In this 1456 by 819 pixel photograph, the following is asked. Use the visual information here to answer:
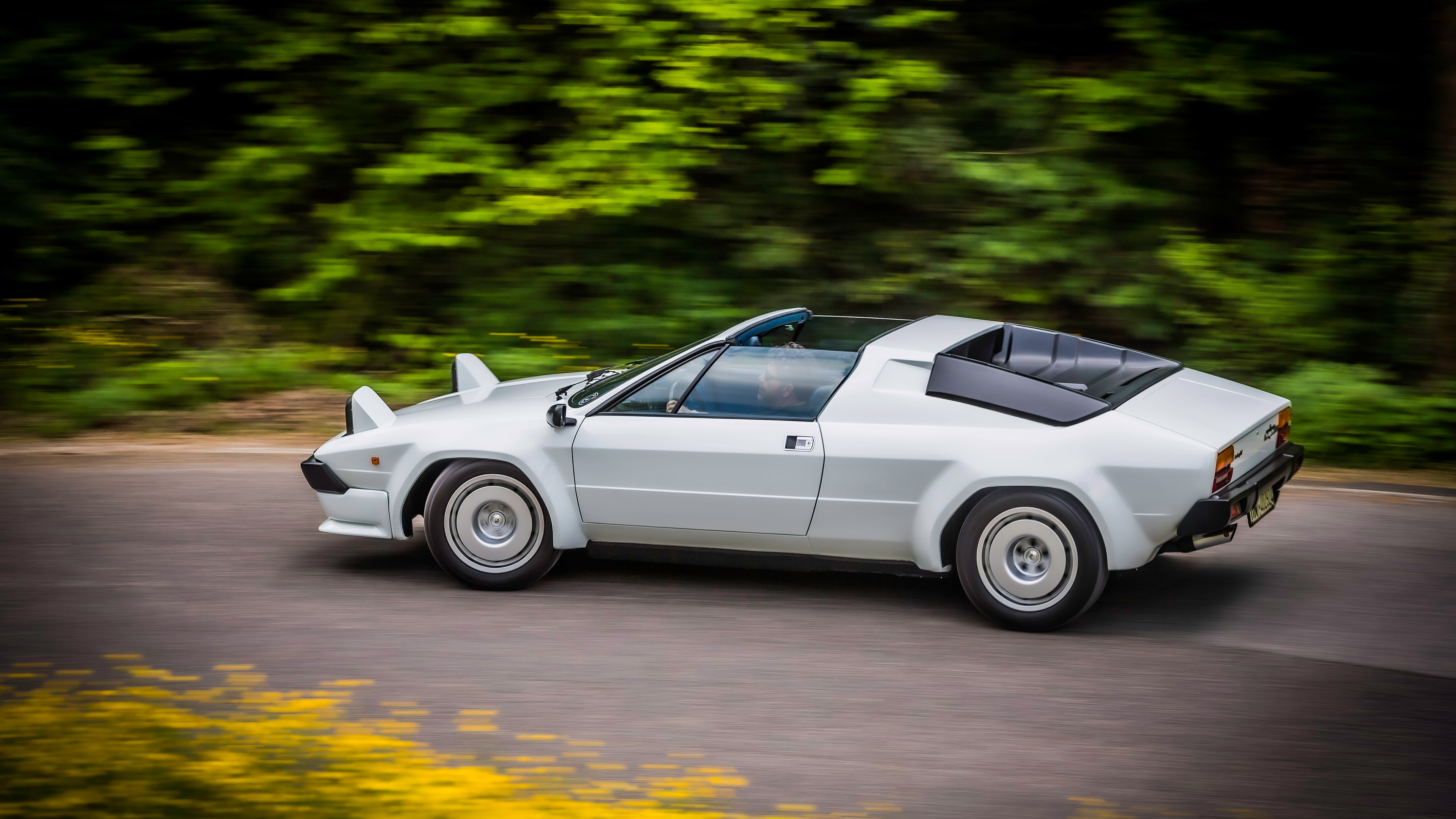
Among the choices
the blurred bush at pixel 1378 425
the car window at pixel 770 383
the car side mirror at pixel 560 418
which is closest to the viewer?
the car window at pixel 770 383

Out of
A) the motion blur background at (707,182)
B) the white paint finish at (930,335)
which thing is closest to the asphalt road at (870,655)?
the white paint finish at (930,335)

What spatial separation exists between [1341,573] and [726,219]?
7095mm

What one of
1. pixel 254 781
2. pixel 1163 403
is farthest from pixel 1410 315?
pixel 254 781

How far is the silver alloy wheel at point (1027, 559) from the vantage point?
536cm

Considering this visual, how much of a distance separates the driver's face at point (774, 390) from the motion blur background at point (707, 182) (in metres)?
5.61

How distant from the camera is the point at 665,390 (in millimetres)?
5926

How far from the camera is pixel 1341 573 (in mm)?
6312

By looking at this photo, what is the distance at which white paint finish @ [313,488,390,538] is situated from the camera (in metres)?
6.14

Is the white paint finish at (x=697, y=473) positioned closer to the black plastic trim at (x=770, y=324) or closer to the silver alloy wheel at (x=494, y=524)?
the silver alloy wheel at (x=494, y=524)

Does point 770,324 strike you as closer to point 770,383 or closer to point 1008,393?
point 770,383

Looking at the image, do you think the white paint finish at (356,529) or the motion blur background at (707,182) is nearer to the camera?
the white paint finish at (356,529)

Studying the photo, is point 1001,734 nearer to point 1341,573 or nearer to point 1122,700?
point 1122,700

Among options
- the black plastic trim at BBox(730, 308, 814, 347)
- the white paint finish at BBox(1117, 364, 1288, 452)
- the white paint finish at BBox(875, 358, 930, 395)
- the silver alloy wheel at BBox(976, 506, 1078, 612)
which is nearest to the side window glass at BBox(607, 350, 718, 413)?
the black plastic trim at BBox(730, 308, 814, 347)

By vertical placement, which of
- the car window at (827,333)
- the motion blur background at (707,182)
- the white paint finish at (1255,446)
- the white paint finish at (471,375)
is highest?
the motion blur background at (707,182)
